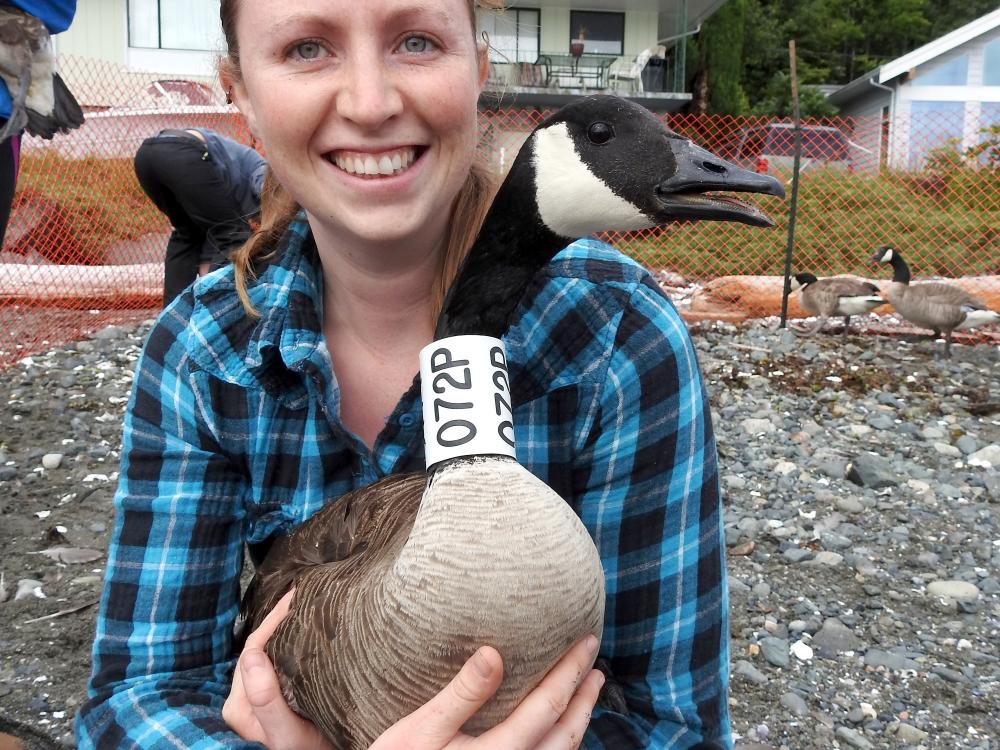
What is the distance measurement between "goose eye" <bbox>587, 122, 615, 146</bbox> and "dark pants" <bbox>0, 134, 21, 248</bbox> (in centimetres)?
264

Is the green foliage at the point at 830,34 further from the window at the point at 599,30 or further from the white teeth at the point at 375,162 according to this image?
the white teeth at the point at 375,162

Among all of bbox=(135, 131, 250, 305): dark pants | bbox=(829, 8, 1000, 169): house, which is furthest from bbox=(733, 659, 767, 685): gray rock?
bbox=(829, 8, 1000, 169): house

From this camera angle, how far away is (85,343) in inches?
276

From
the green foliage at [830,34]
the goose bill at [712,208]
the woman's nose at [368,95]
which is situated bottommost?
the goose bill at [712,208]

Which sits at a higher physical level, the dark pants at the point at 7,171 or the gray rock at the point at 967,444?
the dark pants at the point at 7,171

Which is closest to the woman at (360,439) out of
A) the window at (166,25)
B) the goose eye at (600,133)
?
the goose eye at (600,133)

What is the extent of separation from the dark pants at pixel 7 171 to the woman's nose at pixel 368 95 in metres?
2.35

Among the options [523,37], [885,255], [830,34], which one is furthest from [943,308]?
[830,34]

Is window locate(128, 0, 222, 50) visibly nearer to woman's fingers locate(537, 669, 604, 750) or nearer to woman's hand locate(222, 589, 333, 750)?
woman's hand locate(222, 589, 333, 750)

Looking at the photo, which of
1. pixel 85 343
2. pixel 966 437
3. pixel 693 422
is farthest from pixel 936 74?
pixel 693 422

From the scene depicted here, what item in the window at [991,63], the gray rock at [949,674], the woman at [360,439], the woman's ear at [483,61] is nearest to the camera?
the woman at [360,439]

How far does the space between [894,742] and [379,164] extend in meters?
2.35

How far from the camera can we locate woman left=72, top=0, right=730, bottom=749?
5.53 ft

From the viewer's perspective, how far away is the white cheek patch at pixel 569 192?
4.83 feet
